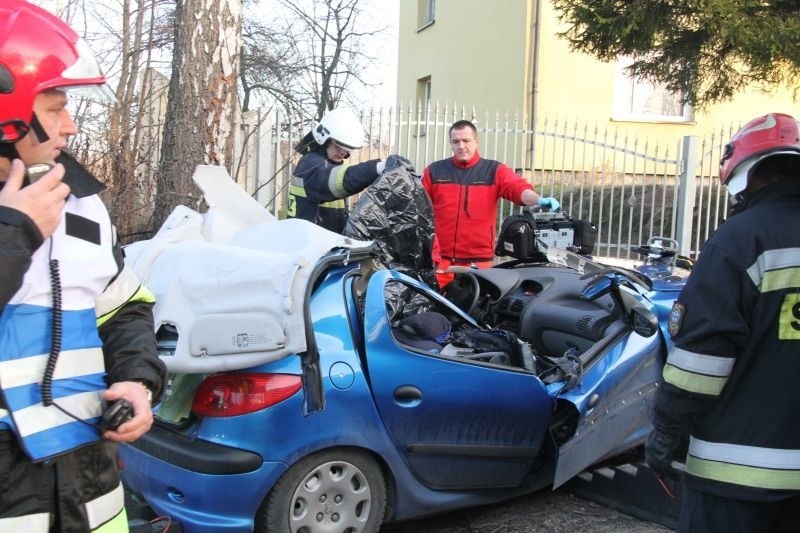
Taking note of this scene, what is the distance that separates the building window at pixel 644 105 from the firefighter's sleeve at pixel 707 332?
42.5 feet

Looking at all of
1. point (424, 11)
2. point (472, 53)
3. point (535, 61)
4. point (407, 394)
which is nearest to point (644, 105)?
point (535, 61)

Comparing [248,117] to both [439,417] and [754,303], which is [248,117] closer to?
[439,417]

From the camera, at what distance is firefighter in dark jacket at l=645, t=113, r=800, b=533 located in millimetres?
2082

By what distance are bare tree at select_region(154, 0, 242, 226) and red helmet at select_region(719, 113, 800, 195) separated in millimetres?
3702

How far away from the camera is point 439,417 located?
10.7 feet

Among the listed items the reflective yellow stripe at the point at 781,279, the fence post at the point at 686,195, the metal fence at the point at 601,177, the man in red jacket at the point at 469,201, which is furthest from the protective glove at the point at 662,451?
the fence post at the point at 686,195

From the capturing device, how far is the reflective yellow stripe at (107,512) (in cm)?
156

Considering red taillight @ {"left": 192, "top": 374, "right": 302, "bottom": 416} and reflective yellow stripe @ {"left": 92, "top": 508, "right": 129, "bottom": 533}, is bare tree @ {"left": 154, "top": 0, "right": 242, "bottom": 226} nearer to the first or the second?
red taillight @ {"left": 192, "top": 374, "right": 302, "bottom": 416}

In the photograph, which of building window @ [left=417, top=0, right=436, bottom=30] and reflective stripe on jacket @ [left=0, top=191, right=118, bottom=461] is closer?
reflective stripe on jacket @ [left=0, top=191, right=118, bottom=461]

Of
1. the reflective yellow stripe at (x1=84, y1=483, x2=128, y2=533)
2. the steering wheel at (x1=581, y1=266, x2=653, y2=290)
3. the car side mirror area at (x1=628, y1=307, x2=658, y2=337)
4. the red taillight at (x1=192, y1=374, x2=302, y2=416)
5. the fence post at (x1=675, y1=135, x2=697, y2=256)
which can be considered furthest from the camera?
the fence post at (x1=675, y1=135, x2=697, y2=256)

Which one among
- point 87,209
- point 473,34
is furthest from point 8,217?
point 473,34

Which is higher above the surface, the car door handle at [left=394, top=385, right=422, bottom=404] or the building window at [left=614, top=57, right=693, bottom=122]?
the building window at [left=614, top=57, right=693, bottom=122]

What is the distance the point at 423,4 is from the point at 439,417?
17.3 metres

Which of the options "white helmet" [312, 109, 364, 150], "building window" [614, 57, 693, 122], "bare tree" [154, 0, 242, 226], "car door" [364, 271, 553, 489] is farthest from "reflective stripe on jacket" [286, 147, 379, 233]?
"building window" [614, 57, 693, 122]
